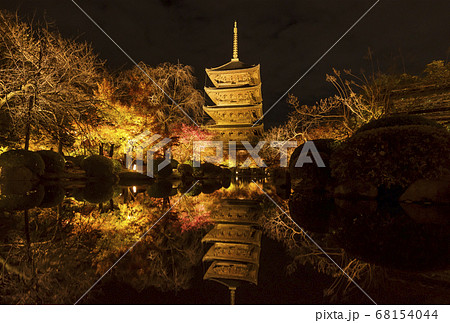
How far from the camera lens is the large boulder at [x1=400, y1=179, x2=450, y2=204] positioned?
623cm

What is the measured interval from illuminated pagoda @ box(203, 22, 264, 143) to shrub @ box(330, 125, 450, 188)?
22.8 m

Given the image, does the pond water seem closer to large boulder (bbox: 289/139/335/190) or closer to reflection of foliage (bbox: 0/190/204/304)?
reflection of foliage (bbox: 0/190/204/304)

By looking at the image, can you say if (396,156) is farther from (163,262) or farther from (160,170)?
(160,170)

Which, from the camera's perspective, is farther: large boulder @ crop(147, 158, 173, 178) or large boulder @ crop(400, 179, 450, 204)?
large boulder @ crop(147, 158, 173, 178)

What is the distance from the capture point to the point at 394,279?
1969mm

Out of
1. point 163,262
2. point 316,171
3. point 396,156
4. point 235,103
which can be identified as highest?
point 235,103

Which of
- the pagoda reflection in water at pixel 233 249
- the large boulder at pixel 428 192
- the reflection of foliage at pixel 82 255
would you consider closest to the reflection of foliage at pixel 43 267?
the reflection of foliage at pixel 82 255

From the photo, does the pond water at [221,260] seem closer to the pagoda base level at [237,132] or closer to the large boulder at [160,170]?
the large boulder at [160,170]

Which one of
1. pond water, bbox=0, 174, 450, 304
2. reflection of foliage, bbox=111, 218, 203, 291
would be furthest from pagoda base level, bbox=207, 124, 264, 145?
reflection of foliage, bbox=111, 218, 203, 291

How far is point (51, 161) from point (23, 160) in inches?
62.7

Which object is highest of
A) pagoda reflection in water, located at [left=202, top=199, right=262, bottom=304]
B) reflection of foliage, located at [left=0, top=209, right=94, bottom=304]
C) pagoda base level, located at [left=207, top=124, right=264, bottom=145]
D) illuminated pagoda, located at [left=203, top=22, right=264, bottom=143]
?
illuminated pagoda, located at [left=203, top=22, right=264, bottom=143]

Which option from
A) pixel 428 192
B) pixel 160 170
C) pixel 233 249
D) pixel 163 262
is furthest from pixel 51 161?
pixel 428 192

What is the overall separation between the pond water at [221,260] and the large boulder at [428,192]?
2.17 meters

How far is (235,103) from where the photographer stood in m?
30.8
